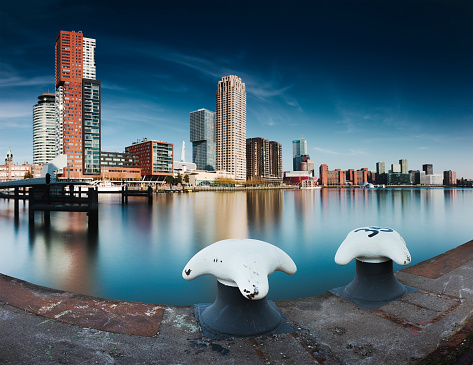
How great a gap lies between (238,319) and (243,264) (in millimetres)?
995

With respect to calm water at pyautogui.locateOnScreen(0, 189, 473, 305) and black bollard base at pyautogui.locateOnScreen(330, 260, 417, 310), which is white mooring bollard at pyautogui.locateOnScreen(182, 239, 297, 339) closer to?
black bollard base at pyautogui.locateOnScreen(330, 260, 417, 310)

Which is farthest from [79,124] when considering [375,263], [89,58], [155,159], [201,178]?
[375,263]

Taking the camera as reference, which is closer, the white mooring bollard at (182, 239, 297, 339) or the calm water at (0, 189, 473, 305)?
the white mooring bollard at (182, 239, 297, 339)

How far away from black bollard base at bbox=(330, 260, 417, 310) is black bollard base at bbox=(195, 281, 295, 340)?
1979 mm

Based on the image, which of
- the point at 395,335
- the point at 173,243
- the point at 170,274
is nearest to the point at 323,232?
the point at 173,243

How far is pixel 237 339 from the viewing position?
4.54 metres

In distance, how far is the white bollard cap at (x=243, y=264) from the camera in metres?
4.40

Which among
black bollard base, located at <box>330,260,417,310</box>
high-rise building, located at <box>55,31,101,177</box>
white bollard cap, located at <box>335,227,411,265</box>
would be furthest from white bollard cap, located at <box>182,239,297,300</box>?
high-rise building, located at <box>55,31,101,177</box>

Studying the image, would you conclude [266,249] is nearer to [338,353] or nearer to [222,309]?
[222,309]

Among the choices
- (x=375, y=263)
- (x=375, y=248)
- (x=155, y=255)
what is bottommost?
(x=155, y=255)

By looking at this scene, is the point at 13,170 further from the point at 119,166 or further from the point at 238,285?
the point at 238,285

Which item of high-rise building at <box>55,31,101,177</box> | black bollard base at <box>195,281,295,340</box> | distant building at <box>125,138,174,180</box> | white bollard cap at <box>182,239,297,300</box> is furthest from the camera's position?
distant building at <box>125,138,174,180</box>

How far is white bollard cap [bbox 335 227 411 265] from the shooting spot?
5.90 meters

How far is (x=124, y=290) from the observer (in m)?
9.92
